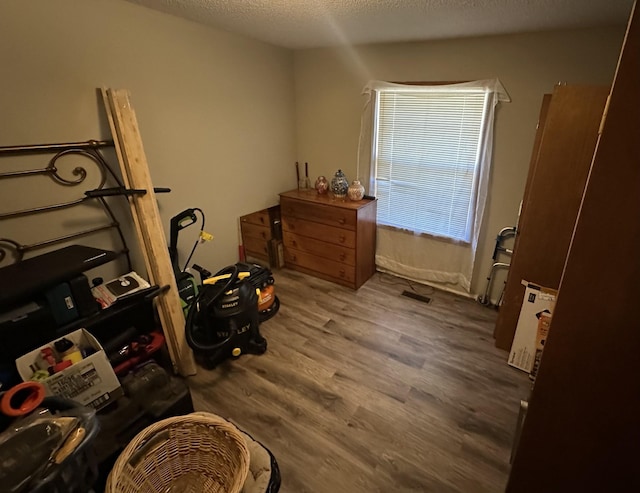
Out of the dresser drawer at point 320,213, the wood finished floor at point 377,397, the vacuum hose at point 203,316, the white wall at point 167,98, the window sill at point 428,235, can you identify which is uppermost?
the white wall at point 167,98

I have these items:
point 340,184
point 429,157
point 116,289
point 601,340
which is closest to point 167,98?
point 116,289

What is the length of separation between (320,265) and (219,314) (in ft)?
4.46

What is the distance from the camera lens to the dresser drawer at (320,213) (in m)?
2.87

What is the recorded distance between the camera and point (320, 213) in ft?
9.84

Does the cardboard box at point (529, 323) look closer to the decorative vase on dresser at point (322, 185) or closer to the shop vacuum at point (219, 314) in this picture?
the shop vacuum at point (219, 314)

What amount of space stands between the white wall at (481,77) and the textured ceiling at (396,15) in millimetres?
116

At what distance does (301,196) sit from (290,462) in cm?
223

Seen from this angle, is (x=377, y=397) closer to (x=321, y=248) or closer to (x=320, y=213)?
(x=321, y=248)

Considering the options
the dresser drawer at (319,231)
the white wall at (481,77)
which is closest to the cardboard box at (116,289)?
the dresser drawer at (319,231)

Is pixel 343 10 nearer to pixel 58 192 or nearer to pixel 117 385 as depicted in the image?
pixel 58 192

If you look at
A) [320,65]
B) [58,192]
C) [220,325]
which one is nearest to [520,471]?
[220,325]

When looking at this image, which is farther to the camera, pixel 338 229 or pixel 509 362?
pixel 338 229

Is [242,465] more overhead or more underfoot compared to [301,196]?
more underfoot

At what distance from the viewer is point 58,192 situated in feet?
5.85
